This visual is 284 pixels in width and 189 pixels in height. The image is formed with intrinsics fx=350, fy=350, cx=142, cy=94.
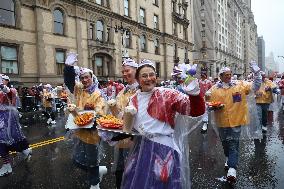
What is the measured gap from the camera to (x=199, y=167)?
7059 millimetres

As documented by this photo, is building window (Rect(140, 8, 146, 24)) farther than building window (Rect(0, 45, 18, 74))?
Yes

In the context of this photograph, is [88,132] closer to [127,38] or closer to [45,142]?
[45,142]

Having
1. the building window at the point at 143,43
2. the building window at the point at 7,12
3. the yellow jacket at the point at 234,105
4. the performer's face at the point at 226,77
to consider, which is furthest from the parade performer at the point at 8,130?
the building window at the point at 143,43

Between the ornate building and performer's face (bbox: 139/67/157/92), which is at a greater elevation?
the ornate building

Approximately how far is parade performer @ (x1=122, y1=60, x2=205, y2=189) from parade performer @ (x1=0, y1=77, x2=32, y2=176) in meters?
4.16

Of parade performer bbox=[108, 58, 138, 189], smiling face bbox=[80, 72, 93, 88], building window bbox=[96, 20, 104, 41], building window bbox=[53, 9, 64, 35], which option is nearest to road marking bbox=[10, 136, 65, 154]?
smiling face bbox=[80, 72, 93, 88]

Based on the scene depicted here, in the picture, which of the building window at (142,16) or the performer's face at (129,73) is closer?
the performer's face at (129,73)

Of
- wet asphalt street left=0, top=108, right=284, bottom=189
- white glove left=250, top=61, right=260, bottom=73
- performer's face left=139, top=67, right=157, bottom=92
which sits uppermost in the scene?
white glove left=250, top=61, right=260, bottom=73

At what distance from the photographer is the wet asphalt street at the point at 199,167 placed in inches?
240

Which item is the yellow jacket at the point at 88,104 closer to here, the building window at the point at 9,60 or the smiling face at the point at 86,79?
the smiling face at the point at 86,79

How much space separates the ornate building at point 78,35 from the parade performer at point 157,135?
13653 mm

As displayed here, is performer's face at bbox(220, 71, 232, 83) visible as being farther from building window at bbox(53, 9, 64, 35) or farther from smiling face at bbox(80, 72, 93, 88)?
building window at bbox(53, 9, 64, 35)

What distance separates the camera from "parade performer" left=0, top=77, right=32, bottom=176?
7.00 m

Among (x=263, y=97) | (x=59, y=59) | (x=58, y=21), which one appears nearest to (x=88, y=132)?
(x=263, y=97)
